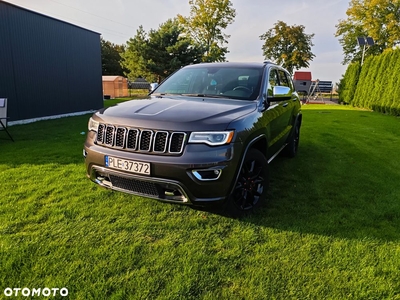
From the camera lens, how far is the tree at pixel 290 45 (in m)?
47.9

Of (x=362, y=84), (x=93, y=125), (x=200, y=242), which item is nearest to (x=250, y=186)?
(x=200, y=242)

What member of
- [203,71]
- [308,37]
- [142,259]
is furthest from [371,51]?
[142,259]

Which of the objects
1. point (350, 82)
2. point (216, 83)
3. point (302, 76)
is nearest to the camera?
point (216, 83)

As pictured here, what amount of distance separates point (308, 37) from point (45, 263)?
54294 millimetres

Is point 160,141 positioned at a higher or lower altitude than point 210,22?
lower

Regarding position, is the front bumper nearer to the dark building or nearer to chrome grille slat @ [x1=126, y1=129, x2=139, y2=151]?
chrome grille slat @ [x1=126, y1=129, x2=139, y2=151]

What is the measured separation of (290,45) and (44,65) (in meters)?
45.8

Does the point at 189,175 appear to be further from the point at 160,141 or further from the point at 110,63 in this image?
the point at 110,63

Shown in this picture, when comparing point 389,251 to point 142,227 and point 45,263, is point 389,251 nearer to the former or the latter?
point 142,227

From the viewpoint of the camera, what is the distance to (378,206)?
3305mm

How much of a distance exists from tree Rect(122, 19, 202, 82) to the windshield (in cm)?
2383

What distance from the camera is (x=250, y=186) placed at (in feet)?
9.87

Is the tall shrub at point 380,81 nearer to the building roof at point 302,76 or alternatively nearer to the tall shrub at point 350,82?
the tall shrub at point 350,82

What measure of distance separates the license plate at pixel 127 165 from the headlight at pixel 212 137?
47 centimetres
